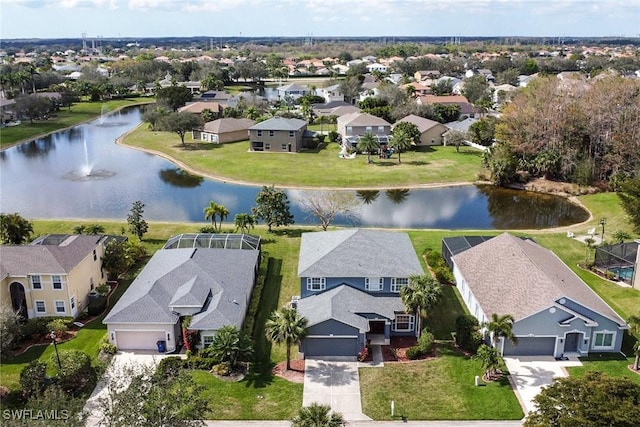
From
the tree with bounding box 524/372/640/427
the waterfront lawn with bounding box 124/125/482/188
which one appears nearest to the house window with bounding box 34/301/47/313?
the tree with bounding box 524/372/640/427

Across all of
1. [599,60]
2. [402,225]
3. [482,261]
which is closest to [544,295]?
[482,261]

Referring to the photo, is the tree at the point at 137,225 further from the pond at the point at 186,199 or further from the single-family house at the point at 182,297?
the single-family house at the point at 182,297

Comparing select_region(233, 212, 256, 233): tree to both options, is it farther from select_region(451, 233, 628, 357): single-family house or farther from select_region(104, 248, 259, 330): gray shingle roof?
select_region(451, 233, 628, 357): single-family house

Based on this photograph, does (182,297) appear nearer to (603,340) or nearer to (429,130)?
(603,340)

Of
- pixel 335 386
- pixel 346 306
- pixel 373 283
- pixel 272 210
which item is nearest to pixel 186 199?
pixel 272 210

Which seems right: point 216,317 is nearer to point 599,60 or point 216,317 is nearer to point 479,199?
point 479,199

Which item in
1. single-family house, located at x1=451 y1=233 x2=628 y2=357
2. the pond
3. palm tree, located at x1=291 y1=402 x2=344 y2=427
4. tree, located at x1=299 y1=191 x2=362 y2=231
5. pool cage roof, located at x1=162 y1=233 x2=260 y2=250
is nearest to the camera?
palm tree, located at x1=291 y1=402 x2=344 y2=427

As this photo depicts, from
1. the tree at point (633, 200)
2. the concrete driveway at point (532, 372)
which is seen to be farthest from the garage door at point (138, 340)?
the tree at point (633, 200)
